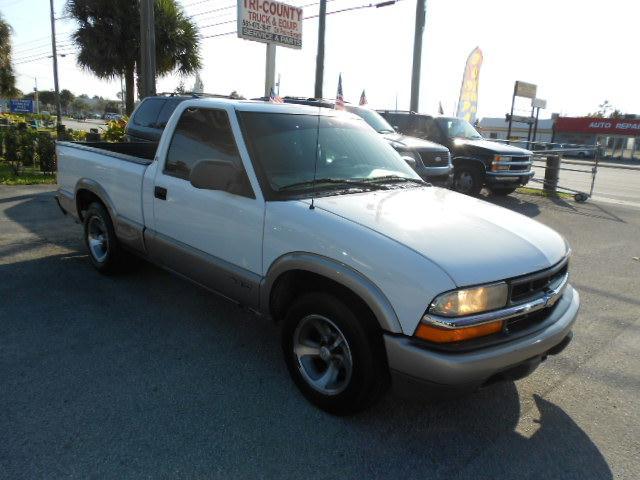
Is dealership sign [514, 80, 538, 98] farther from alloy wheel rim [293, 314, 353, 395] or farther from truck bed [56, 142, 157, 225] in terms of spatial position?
alloy wheel rim [293, 314, 353, 395]

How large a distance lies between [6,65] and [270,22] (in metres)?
29.0

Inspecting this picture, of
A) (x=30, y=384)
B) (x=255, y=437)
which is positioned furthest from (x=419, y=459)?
(x=30, y=384)

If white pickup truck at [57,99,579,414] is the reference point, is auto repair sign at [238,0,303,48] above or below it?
above

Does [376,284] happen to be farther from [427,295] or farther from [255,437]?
[255,437]

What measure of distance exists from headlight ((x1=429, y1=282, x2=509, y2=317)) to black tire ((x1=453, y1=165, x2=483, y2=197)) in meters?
9.30

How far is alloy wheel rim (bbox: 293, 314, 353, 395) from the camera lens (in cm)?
292

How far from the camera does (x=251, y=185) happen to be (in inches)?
131

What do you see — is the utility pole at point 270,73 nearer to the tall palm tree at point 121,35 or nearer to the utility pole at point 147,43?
the utility pole at point 147,43

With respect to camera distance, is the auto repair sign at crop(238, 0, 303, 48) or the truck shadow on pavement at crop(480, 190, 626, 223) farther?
the auto repair sign at crop(238, 0, 303, 48)

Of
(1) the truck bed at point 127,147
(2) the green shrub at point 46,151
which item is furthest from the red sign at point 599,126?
(1) the truck bed at point 127,147

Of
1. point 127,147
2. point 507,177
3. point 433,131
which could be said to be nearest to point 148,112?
point 127,147

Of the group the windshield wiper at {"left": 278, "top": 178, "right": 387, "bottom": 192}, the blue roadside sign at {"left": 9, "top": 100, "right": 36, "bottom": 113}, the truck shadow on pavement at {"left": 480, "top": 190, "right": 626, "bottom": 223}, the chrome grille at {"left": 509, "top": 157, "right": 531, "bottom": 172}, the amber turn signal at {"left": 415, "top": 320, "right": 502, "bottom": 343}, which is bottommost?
the truck shadow on pavement at {"left": 480, "top": 190, "right": 626, "bottom": 223}

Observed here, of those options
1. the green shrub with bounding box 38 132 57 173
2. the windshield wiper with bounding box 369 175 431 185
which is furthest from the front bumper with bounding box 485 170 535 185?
the green shrub with bounding box 38 132 57 173

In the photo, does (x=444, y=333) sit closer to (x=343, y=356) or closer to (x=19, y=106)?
(x=343, y=356)
